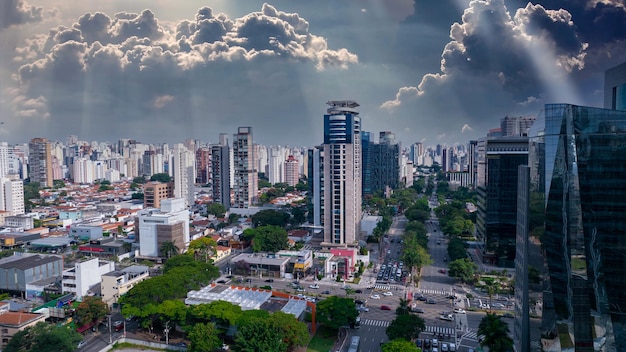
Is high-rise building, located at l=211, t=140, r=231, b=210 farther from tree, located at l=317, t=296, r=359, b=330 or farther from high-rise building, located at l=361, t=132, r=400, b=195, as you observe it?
tree, located at l=317, t=296, r=359, b=330

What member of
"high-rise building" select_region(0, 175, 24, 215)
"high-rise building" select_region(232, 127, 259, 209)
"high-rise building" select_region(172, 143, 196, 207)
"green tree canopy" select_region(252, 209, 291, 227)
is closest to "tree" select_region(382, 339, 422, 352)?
"green tree canopy" select_region(252, 209, 291, 227)

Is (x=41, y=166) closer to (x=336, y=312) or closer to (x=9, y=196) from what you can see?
(x=9, y=196)

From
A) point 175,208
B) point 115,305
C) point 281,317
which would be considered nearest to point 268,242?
point 175,208

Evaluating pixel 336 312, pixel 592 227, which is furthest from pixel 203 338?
pixel 592 227

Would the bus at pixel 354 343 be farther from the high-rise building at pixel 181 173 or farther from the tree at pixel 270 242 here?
the high-rise building at pixel 181 173

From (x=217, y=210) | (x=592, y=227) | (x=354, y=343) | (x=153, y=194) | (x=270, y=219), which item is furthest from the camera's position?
(x=217, y=210)

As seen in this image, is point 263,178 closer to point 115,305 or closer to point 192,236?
point 192,236

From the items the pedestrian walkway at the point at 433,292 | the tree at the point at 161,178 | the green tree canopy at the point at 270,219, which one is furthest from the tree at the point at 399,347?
the tree at the point at 161,178
